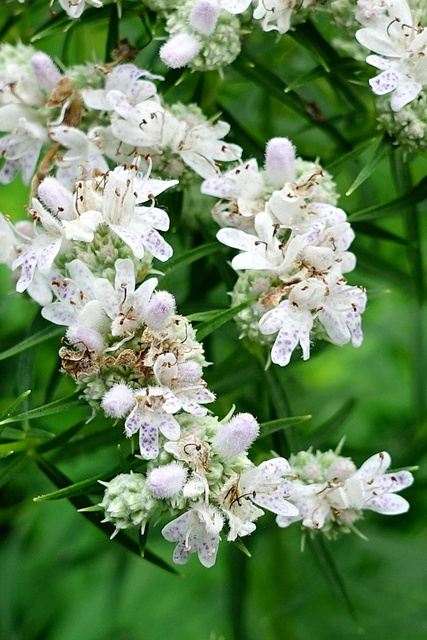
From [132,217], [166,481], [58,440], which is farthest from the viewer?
[58,440]

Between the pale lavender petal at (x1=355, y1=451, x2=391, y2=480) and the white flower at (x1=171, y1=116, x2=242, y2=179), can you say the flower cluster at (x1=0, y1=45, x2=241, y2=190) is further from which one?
the pale lavender petal at (x1=355, y1=451, x2=391, y2=480)

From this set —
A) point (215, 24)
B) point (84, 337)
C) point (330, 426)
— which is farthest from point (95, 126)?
point (330, 426)

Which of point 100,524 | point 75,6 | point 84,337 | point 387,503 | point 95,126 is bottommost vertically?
point 387,503

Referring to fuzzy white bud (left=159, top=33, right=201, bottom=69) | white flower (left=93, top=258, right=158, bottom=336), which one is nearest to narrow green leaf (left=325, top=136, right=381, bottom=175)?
fuzzy white bud (left=159, top=33, right=201, bottom=69)

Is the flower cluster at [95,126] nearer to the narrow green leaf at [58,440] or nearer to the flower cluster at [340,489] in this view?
the narrow green leaf at [58,440]

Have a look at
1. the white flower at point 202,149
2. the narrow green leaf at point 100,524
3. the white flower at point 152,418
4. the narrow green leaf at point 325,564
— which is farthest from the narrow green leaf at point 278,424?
the white flower at point 202,149

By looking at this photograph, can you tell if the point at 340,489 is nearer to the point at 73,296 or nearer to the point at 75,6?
the point at 73,296

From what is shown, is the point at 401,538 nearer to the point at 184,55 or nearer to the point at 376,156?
the point at 376,156

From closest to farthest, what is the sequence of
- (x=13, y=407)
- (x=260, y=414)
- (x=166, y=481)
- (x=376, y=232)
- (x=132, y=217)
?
(x=166, y=481)
(x=13, y=407)
(x=132, y=217)
(x=376, y=232)
(x=260, y=414)
